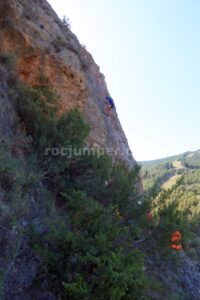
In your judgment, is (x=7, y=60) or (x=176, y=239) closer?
(x=176, y=239)

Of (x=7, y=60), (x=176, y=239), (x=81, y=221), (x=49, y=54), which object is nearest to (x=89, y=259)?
(x=81, y=221)

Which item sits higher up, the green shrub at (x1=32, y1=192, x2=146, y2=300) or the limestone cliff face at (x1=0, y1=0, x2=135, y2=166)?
the limestone cliff face at (x1=0, y1=0, x2=135, y2=166)

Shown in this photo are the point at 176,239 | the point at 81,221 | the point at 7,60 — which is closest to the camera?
the point at 81,221

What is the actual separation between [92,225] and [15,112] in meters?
4.48

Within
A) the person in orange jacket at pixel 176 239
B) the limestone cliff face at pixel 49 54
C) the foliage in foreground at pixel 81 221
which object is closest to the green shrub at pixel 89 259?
the foliage in foreground at pixel 81 221

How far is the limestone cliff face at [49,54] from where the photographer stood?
37.1ft

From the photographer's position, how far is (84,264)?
5.44 m

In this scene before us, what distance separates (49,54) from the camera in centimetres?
1205

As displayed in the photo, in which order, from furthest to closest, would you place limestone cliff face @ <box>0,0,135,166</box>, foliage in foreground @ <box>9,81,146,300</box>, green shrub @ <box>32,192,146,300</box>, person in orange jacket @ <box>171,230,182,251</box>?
limestone cliff face @ <box>0,0,135,166</box> < person in orange jacket @ <box>171,230,182,251</box> < foliage in foreground @ <box>9,81,146,300</box> < green shrub @ <box>32,192,146,300</box>

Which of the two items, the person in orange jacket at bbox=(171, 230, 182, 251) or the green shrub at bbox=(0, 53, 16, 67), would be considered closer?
the person in orange jacket at bbox=(171, 230, 182, 251)

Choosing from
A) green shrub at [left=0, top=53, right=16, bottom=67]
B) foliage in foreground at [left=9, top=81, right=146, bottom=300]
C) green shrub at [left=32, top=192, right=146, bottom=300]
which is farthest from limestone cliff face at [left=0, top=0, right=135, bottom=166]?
green shrub at [left=32, top=192, right=146, bottom=300]

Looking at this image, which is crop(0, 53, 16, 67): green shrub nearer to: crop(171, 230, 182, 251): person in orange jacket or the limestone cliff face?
the limestone cliff face

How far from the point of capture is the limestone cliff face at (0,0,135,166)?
11320mm

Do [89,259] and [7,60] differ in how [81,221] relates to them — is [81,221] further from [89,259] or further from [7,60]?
[7,60]
